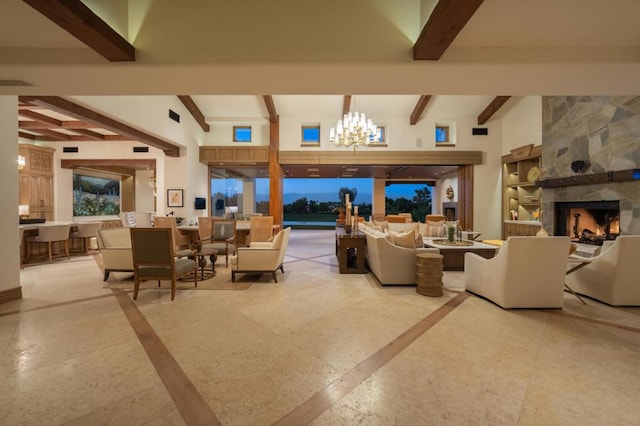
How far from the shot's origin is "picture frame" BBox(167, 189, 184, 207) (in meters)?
8.11

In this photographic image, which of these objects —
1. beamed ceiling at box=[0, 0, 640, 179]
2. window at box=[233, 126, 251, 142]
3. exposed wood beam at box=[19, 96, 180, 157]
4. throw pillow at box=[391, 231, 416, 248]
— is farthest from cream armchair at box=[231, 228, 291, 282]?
window at box=[233, 126, 251, 142]

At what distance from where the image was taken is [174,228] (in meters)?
6.48

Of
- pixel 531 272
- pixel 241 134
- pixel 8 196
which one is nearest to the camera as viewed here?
pixel 531 272

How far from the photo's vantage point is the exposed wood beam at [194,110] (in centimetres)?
801

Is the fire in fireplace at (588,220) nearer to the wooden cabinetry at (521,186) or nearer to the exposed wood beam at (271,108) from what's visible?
the wooden cabinetry at (521,186)

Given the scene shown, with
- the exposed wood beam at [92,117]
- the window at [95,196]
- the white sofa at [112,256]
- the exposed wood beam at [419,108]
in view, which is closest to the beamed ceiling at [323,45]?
the exposed wood beam at [92,117]

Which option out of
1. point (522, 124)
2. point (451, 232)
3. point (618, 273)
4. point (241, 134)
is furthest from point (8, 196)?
point (522, 124)

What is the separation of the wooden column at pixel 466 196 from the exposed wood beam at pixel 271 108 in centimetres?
674

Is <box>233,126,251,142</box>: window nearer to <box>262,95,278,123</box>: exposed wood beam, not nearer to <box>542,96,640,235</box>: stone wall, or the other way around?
<box>262,95,278,123</box>: exposed wood beam

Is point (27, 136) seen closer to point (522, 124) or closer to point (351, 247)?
point (351, 247)

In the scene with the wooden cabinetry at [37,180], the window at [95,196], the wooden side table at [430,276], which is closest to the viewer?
the wooden side table at [430,276]

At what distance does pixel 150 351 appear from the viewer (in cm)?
239

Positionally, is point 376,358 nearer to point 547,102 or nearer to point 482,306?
point 482,306

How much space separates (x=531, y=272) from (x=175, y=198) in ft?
28.2
